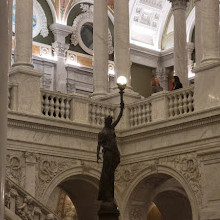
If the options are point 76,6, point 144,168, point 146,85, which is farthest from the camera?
point 146,85

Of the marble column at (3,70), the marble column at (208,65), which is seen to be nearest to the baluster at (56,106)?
the marble column at (208,65)

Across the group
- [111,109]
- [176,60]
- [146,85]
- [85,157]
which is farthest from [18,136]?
[146,85]

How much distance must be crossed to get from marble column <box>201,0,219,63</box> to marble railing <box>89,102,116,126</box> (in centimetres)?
321

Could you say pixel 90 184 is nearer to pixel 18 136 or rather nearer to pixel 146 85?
pixel 18 136

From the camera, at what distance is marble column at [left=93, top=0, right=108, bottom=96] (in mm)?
19562

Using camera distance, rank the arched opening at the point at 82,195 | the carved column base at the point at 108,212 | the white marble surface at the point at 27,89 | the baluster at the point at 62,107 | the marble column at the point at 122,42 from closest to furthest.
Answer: the carved column base at the point at 108,212 → the white marble surface at the point at 27,89 → the baluster at the point at 62,107 → the arched opening at the point at 82,195 → the marble column at the point at 122,42

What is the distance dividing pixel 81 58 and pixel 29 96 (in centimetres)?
989

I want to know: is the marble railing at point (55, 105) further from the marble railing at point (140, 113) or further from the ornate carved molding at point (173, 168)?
the ornate carved molding at point (173, 168)

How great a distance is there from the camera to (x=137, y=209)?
1836 cm

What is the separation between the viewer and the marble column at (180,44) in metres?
22.0

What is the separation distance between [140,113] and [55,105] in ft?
7.50

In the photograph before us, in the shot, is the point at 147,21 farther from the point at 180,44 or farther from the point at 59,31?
the point at 180,44

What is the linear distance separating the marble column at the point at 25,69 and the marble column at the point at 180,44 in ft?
20.1

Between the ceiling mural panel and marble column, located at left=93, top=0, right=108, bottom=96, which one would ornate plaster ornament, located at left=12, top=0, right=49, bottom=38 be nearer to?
the ceiling mural panel
